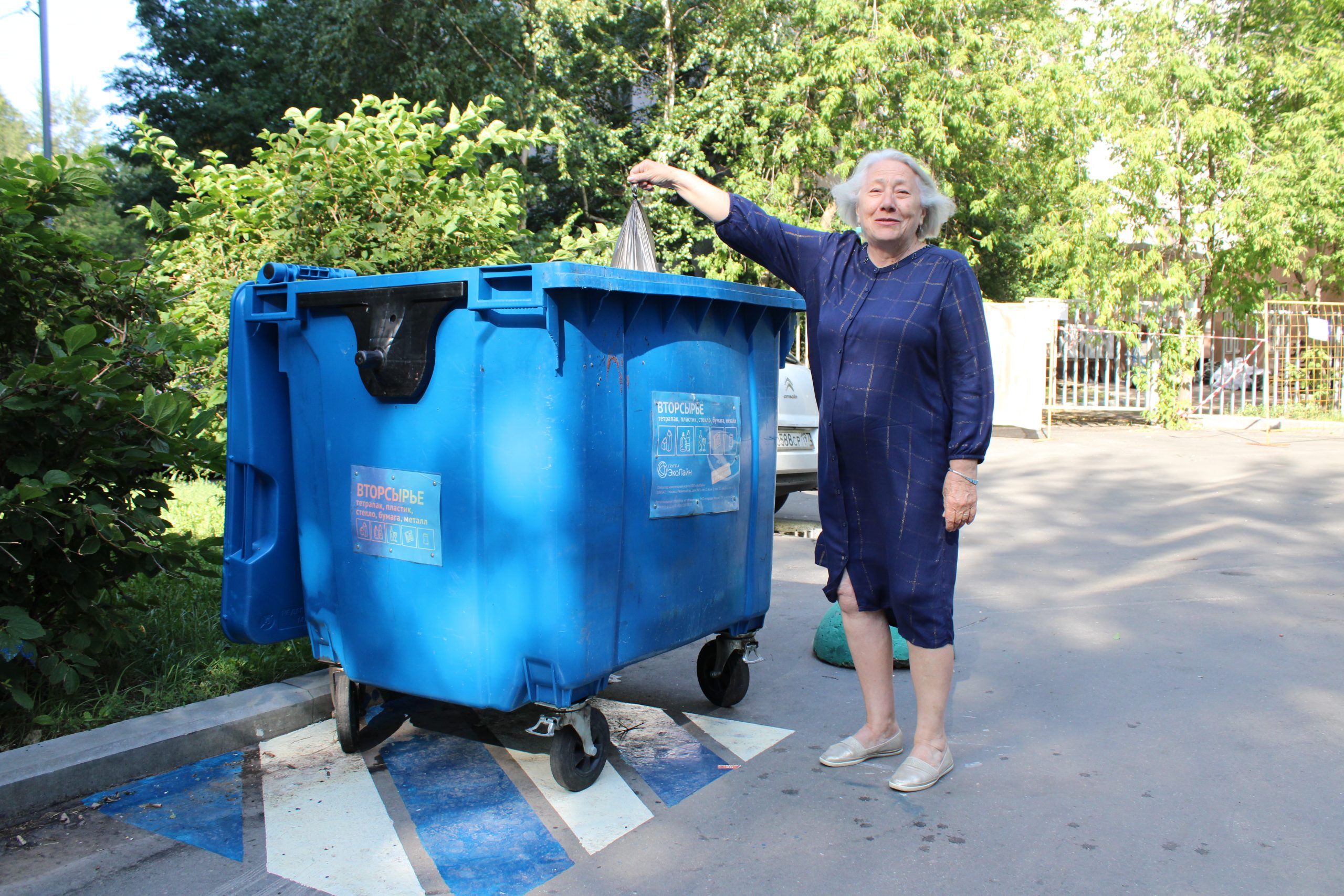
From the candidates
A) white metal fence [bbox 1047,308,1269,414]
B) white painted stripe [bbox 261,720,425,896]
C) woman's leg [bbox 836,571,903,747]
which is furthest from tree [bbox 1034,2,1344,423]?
white painted stripe [bbox 261,720,425,896]

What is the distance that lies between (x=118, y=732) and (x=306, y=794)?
2.14 feet

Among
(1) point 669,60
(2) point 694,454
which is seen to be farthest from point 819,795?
(1) point 669,60

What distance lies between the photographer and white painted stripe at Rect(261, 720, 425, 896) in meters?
2.66

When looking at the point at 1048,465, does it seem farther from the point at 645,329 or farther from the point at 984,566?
the point at 645,329

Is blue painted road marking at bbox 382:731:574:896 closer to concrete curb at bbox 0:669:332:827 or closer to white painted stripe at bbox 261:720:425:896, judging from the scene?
white painted stripe at bbox 261:720:425:896

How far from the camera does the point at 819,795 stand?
10.4ft

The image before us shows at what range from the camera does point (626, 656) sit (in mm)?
3188

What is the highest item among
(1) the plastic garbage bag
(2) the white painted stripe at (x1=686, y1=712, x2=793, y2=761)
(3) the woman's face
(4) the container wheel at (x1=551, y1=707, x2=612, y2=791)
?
(1) the plastic garbage bag

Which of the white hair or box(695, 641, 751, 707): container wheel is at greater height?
the white hair

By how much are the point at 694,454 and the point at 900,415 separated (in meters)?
0.66

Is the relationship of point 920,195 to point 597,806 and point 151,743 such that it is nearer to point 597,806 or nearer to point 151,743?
point 597,806

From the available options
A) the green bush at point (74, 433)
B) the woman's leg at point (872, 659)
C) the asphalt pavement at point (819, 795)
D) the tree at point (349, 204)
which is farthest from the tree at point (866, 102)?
the green bush at point (74, 433)

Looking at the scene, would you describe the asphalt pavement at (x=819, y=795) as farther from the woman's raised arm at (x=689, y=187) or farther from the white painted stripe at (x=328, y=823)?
the woman's raised arm at (x=689, y=187)

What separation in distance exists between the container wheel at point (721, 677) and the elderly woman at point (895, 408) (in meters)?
0.63
